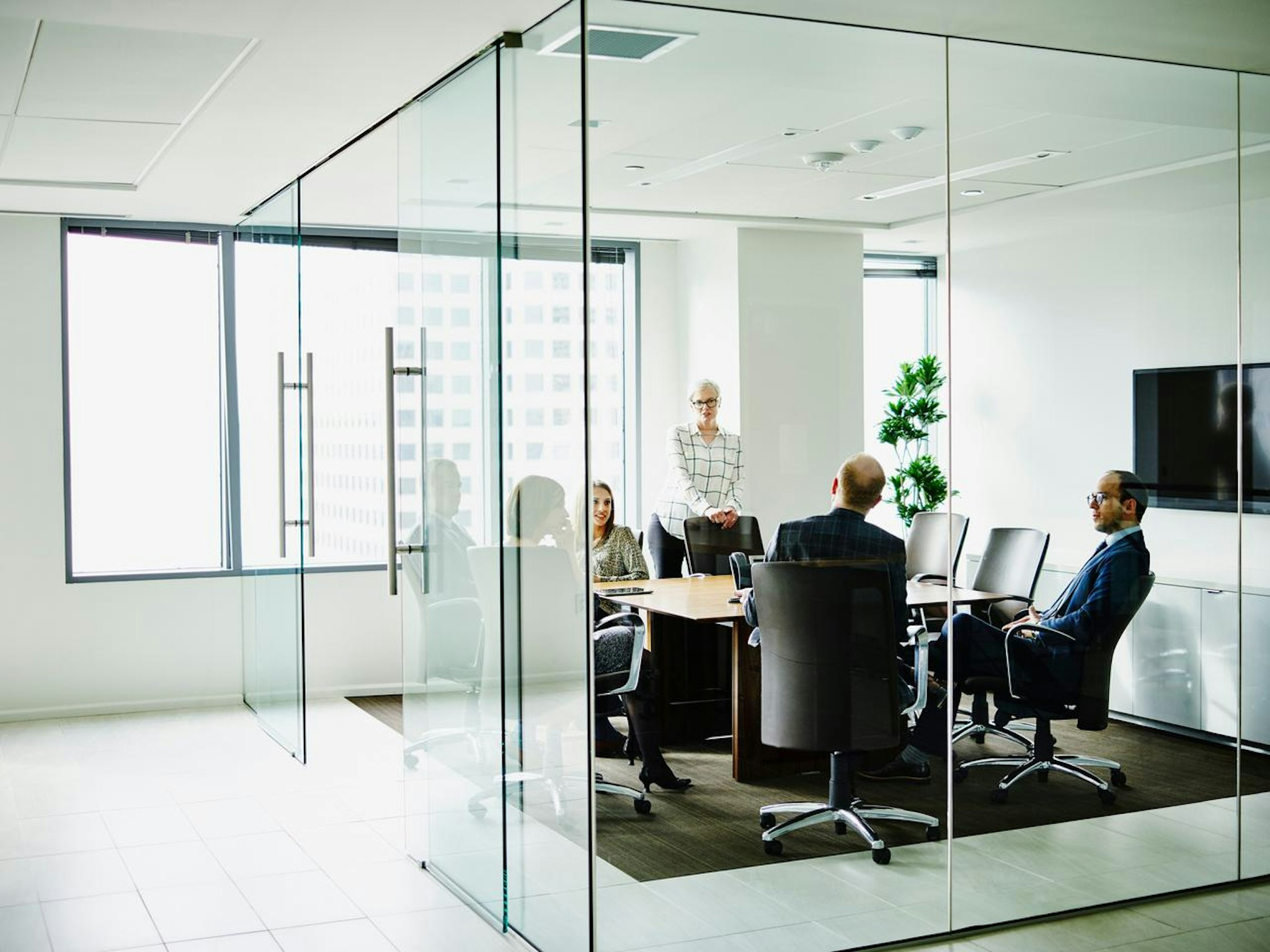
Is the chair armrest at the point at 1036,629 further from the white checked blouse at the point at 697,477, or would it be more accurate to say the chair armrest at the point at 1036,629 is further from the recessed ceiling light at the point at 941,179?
the recessed ceiling light at the point at 941,179

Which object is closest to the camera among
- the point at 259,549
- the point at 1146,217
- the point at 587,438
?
the point at 587,438

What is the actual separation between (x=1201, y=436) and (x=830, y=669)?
1.51 meters

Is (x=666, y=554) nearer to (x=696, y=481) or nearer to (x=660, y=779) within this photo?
(x=696, y=481)

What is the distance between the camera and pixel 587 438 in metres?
3.74

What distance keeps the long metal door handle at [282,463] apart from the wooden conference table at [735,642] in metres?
3.34

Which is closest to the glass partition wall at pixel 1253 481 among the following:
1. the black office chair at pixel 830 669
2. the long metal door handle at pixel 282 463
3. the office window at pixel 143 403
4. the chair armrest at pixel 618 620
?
the black office chair at pixel 830 669

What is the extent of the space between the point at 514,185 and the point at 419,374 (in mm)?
933

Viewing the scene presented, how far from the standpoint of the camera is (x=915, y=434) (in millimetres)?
Result: 4117

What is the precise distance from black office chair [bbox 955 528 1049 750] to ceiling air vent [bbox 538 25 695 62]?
67.5 inches

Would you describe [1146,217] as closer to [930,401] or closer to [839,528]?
[930,401]

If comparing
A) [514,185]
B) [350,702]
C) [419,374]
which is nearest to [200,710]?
[350,702]

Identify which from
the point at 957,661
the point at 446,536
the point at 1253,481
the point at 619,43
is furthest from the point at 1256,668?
the point at 619,43

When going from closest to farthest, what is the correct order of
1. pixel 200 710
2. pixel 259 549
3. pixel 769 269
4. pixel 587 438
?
pixel 587 438 < pixel 769 269 < pixel 259 549 < pixel 200 710

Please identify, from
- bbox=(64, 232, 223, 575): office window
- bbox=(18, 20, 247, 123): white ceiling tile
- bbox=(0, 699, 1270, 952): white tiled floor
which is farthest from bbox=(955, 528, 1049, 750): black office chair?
bbox=(64, 232, 223, 575): office window
